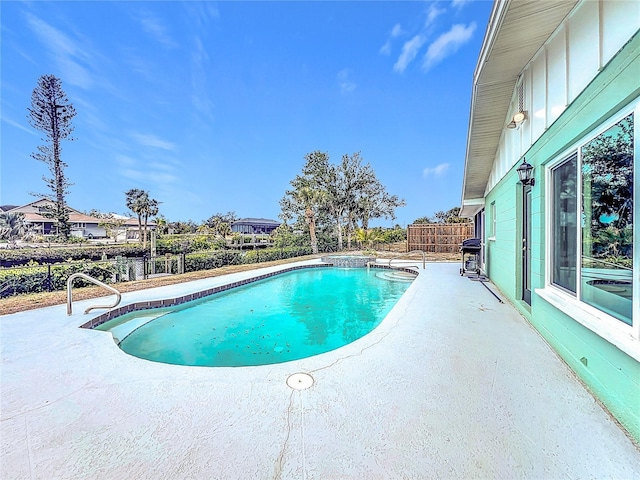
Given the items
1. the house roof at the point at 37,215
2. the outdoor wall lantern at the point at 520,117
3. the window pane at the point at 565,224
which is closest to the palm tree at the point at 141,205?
the house roof at the point at 37,215

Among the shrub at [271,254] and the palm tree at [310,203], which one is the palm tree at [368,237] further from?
the shrub at [271,254]

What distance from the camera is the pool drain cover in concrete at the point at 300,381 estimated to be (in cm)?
265

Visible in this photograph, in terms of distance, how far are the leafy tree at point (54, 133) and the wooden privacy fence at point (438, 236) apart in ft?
98.8

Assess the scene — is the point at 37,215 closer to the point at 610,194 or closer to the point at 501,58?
the point at 501,58

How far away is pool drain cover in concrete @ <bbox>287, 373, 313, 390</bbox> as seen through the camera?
8.69 ft

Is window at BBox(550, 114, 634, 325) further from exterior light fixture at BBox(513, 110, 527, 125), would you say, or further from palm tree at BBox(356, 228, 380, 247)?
palm tree at BBox(356, 228, 380, 247)

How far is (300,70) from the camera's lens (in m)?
23.3

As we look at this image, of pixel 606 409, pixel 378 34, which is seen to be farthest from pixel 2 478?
pixel 378 34

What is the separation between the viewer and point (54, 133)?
2608 cm

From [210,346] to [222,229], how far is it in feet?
97.5

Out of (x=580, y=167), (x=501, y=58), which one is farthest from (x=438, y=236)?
(x=580, y=167)

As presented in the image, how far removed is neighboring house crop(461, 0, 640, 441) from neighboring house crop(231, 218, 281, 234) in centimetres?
4758

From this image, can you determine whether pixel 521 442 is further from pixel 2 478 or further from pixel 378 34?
pixel 378 34

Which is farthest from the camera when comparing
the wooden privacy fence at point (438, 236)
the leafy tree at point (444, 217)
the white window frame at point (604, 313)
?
the leafy tree at point (444, 217)
